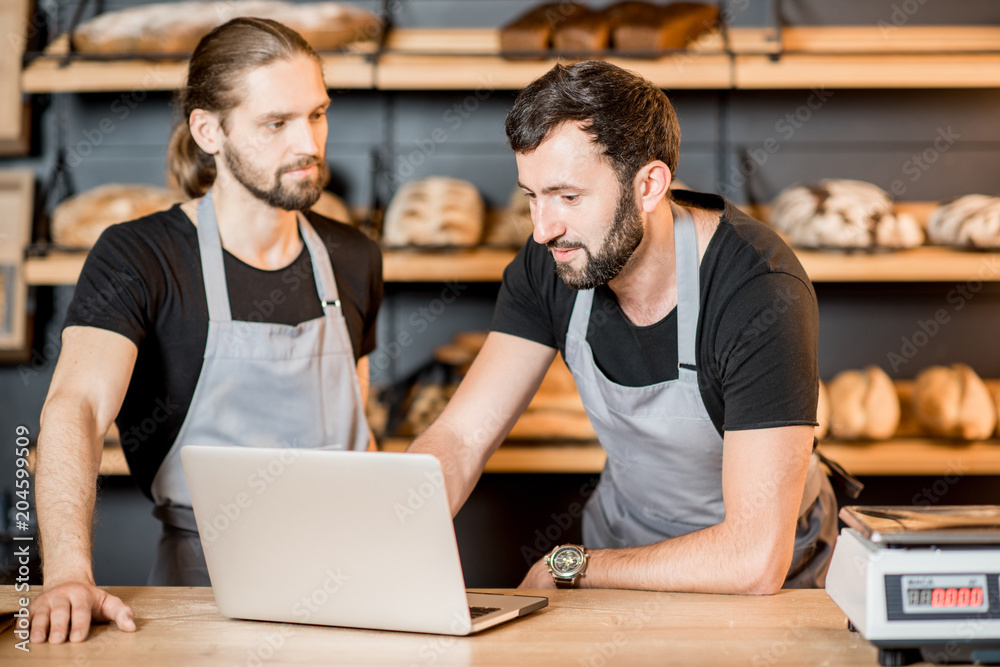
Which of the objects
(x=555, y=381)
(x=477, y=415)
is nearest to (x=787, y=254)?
(x=477, y=415)

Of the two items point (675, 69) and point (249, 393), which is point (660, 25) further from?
point (249, 393)

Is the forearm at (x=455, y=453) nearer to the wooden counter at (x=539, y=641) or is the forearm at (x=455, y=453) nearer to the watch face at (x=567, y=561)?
the watch face at (x=567, y=561)

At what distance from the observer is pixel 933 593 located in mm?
999

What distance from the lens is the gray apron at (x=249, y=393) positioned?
1.69 m

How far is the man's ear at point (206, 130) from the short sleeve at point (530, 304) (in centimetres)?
63

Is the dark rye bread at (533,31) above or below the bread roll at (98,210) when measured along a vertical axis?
above

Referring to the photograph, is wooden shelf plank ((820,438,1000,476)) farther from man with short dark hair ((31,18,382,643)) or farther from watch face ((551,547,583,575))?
man with short dark hair ((31,18,382,643))

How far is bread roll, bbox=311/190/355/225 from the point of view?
2.48 metres

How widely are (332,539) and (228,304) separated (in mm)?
749

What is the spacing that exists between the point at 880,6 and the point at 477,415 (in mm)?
1929

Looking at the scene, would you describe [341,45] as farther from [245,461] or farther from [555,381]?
[245,461]

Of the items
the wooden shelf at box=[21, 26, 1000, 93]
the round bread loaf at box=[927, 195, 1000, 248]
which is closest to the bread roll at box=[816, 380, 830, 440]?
the round bread loaf at box=[927, 195, 1000, 248]

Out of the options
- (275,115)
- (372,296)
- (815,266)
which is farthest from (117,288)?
(815,266)
